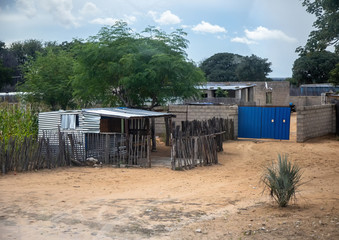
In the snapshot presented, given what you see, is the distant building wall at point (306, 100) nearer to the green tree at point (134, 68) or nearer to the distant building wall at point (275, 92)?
the distant building wall at point (275, 92)

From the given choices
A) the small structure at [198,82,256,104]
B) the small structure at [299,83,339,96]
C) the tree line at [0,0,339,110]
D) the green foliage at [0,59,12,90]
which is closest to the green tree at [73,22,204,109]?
the tree line at [0,0,339,110]

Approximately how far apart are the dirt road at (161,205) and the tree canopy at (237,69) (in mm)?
52348

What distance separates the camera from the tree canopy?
64875mm

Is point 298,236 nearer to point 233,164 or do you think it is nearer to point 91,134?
point 233,164

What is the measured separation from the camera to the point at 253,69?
6488 cm

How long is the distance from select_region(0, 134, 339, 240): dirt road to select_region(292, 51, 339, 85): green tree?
43.3 m

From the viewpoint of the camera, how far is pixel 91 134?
46.6 feet

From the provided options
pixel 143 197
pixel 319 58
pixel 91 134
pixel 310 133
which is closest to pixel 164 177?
pixel 143 197

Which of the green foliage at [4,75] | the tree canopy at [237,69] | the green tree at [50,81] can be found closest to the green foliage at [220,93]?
the green tree at [50,81]

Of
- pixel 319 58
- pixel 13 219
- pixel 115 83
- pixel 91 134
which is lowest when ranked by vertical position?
pixel 13 219

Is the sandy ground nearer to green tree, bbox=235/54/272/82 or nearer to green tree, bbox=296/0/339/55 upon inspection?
green tree, bbox=296/0/339/55

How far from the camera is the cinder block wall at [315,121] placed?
19891mm

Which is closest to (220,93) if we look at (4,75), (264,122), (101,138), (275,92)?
(275,92)

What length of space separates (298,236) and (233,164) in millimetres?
8203
